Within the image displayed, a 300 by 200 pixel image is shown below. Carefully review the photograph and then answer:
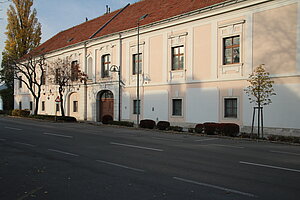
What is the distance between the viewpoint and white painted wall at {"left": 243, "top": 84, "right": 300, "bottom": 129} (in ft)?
58.5

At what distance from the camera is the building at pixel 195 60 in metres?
18.6

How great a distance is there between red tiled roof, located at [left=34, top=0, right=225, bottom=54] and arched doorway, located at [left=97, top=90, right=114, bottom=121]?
650 cm

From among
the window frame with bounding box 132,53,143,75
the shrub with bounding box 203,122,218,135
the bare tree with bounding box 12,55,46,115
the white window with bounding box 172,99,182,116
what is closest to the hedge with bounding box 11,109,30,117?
the bare tree with bounding box 12,55,46,115

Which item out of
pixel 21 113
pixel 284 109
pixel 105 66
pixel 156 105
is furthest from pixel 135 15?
pixel 21 113

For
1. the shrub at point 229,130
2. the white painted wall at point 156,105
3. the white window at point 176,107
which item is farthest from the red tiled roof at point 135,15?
the shrub at point 229,130

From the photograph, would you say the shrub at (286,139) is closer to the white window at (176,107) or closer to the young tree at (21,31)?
the white window at (176,107)

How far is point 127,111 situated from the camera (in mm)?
28641

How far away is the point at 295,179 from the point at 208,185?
2.27m

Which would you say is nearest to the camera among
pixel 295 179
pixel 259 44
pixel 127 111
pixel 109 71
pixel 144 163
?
pixel 295 179

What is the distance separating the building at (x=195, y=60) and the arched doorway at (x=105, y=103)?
108mm

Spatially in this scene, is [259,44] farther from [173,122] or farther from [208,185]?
[208,185]

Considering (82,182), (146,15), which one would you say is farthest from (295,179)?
(146,15)

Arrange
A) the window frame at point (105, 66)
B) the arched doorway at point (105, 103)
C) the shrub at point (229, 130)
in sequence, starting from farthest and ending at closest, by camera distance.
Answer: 1. the window frame at point (105, 66)
2. the arched doorway at point (105, 103)
3. the shrub at point (229, 130)

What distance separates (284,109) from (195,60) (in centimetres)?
781
